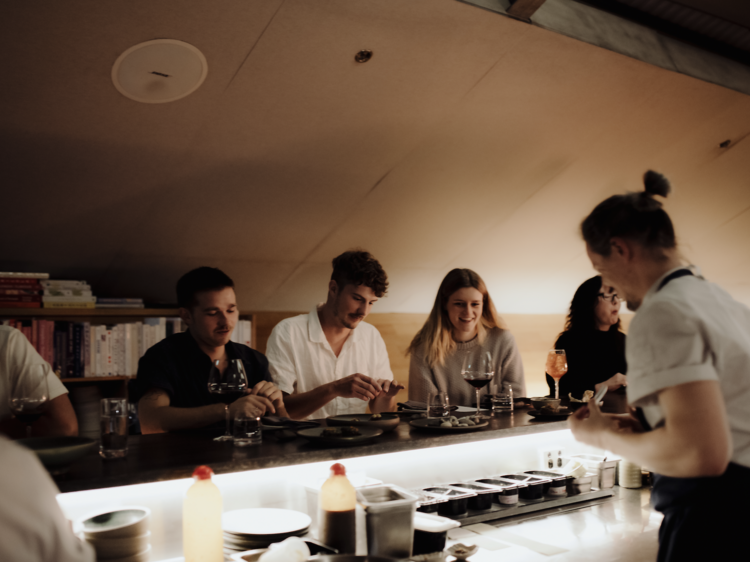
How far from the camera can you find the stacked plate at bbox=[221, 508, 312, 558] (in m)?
1.49

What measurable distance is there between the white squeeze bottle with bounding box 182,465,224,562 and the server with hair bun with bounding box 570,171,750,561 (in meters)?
0.89

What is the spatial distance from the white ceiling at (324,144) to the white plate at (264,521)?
2.11 metres

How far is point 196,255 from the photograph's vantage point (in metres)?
4.01

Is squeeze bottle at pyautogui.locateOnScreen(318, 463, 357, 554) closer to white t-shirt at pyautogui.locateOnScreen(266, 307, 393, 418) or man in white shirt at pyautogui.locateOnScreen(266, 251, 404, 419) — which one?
man in white shirt at pyautogui.locateOnScreen(266, 251, 404, 419)

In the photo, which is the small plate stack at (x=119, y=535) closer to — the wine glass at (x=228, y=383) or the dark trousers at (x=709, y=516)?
the wine glass at (x=228, y=383)

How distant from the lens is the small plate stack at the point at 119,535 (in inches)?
52.7

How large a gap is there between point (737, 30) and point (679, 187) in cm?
119

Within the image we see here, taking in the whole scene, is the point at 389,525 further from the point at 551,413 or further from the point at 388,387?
the point at 551,413


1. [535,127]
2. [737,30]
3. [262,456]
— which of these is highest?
[737,30]

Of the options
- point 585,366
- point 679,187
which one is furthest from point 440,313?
point 679,187

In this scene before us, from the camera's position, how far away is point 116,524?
1.38 meters

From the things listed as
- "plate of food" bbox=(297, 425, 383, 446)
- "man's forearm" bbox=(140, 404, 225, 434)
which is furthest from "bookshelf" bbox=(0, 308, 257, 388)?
"plate of food" bbox=(297, 425, 383, 446)

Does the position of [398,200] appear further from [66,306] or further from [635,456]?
[635,456]

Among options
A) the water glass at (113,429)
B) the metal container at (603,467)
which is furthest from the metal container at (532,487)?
the water glass at (113,429)
